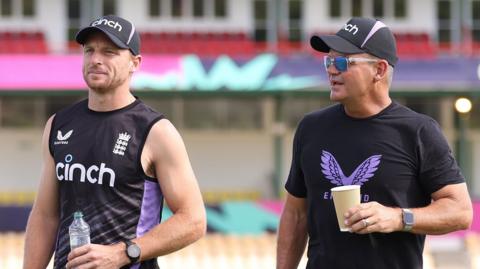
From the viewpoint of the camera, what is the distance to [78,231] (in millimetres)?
4102

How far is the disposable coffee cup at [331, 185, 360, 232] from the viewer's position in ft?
12.8

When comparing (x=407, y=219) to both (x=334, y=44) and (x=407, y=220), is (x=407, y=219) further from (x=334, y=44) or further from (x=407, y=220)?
(x=334, y=44)

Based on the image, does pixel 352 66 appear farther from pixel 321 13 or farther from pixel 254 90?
pixel 321 13

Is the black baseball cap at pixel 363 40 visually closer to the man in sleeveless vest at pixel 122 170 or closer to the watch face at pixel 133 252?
the man in sleeveless vest at pixel 122 170

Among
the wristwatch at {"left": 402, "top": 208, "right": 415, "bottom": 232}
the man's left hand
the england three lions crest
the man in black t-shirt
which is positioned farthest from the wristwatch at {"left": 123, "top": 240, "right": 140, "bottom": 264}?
the wristwatch at {"left": 402, "top": 208, "right": 415, "bottom": 232}

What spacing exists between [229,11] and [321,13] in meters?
2.26

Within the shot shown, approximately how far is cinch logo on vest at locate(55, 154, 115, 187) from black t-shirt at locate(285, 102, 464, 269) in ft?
2.53

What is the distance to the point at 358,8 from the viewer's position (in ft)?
92.5

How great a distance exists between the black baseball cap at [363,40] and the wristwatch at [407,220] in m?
0.59

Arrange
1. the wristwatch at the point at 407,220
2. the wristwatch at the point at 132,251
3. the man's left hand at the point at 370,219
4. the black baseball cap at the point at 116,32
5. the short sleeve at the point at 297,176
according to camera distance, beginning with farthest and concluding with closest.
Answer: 1. the short sleeve at the point at 297,176
2. the black baseball cap at the point at 116,32
3. the wristwatch at the point at 132,251
4. the wristwatch at the point at 407,220
5. the man's left hand at the point at 370,219

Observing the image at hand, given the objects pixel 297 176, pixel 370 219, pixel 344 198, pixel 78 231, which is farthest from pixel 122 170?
pixel 370 219

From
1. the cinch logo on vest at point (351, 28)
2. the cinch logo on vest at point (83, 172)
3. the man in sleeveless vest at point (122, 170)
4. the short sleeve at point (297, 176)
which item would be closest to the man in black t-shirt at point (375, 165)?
the cinch logo on vest at point (351, 28)

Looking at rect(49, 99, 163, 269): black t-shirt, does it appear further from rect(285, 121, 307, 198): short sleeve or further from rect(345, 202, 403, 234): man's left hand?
rect(345, 202, 403, 234): man's left hand

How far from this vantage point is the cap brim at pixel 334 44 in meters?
4.20
